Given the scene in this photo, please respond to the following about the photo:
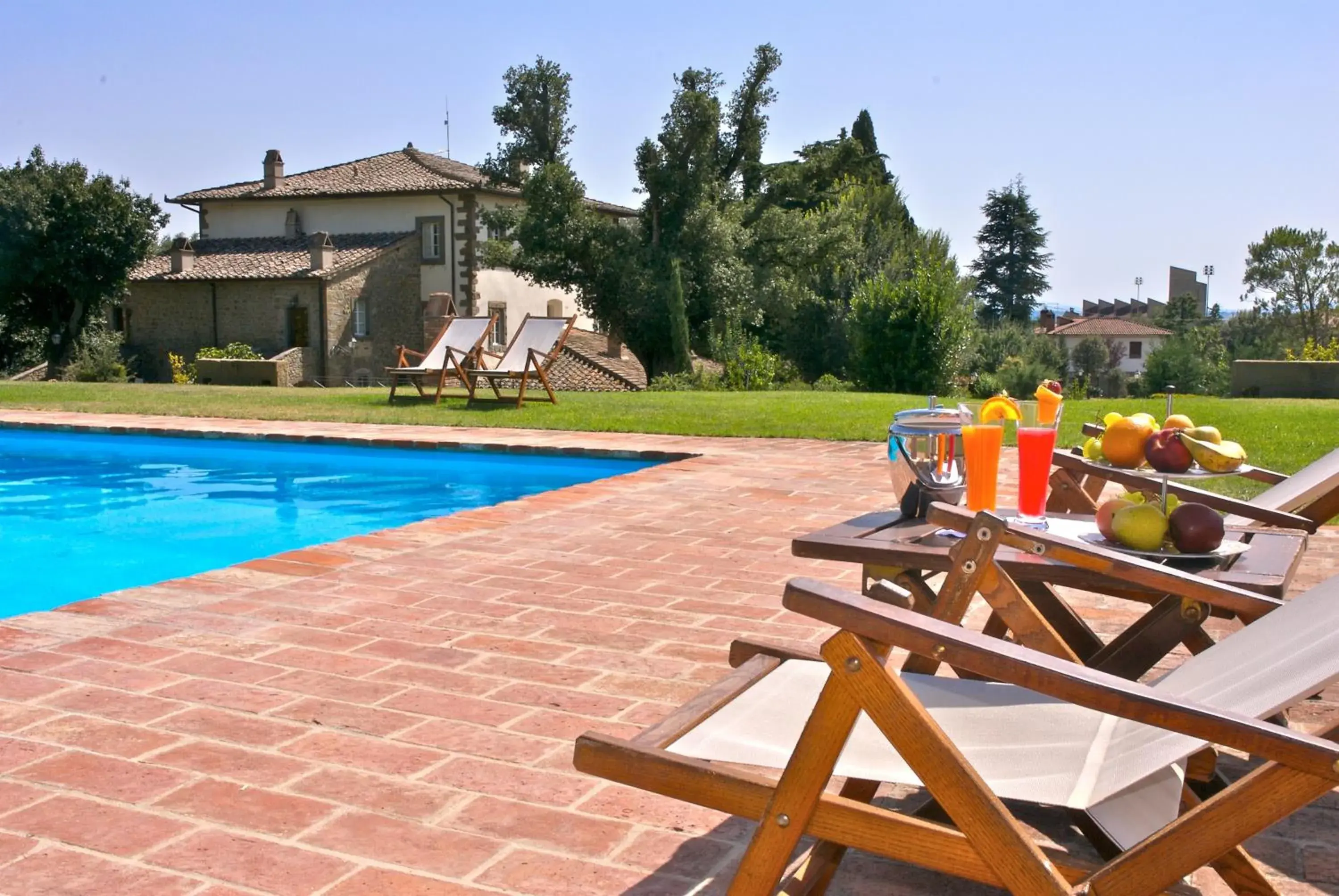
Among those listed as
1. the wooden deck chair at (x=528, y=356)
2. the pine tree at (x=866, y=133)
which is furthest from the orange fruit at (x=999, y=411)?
the pine tree at (x=866, y=133)

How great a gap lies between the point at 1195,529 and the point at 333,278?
2935 cm

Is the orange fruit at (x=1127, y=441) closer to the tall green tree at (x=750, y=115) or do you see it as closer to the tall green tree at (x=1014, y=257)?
the tall green tree at (x=750, y=115)

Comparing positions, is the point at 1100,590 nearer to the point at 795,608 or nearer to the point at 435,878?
the point at 795,608

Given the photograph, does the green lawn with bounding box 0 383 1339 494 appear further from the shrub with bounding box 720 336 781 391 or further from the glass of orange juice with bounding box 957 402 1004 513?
the glass of orange juice with bounding box 957 402 1004 513

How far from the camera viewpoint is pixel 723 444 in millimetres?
9680

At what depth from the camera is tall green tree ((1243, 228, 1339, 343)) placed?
148 feet

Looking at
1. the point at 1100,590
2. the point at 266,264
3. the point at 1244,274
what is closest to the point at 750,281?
the point at 266,264

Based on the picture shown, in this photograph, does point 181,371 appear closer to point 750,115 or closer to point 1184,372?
point 750,115

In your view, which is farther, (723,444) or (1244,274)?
(1244,274)

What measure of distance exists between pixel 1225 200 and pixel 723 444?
57.1 ft

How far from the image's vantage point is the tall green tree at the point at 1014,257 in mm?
57500

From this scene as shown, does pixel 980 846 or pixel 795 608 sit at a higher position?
pixel 795 608

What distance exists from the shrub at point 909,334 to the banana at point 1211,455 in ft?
62.7

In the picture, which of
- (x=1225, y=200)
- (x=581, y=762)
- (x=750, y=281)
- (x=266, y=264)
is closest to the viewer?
(x=581, y=762)
